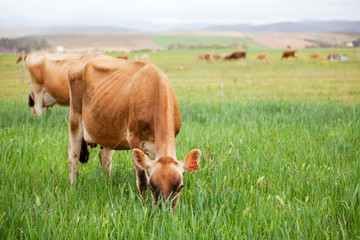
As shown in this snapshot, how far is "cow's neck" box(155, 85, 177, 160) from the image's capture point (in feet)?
10.0

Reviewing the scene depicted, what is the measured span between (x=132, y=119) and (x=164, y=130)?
1.77ft

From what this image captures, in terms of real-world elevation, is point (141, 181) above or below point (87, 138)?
below

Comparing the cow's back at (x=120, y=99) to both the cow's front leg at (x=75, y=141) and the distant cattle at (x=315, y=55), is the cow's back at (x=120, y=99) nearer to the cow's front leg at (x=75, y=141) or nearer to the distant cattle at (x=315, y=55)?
the cow's front leg at (x=75, y=141)

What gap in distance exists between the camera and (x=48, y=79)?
8664 millimetres

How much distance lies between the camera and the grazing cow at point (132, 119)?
288 cm

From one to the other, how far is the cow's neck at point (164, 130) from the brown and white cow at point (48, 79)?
5.95 m

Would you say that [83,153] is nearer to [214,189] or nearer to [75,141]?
[75,141]

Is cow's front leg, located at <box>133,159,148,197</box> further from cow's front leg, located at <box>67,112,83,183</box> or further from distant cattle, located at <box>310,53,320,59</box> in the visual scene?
distant cattle, located at <box>310,53,320,59</box>

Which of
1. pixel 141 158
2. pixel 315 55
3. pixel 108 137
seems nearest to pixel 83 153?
pixel 108 137

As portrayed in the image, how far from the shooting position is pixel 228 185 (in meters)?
3.75

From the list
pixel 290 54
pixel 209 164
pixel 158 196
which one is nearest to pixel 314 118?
pixel 209 164

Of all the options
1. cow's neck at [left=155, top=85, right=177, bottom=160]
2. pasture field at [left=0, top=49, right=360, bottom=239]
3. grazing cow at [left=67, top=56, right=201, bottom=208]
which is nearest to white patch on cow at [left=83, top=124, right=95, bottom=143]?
grazing cow at [left=67, top=56, right=201, bottom=208]

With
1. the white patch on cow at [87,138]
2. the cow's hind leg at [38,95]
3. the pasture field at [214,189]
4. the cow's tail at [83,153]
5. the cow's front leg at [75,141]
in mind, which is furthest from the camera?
the cow's hind leg at [38,95]

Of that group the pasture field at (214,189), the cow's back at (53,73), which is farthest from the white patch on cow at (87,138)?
the cow's back at (53,73)
